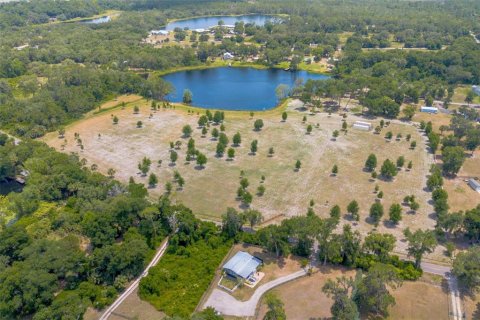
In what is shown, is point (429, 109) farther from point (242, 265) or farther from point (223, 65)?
point (223, 65)

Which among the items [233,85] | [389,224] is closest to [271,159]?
[389,224]

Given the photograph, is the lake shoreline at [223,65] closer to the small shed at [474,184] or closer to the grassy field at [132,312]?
the small shed at [474,184]

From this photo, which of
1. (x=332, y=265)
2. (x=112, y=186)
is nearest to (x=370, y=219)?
(x=332, y=265)

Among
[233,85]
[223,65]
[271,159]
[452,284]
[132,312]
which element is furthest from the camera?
[223,65]

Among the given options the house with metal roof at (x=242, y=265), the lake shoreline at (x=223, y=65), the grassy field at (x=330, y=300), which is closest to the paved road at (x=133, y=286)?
the house with metal roof at (x=242, y=265)

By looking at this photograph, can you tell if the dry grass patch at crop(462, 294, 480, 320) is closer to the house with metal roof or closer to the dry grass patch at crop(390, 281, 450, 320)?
the dry grass patch at crop(390, 281, 450, 320)

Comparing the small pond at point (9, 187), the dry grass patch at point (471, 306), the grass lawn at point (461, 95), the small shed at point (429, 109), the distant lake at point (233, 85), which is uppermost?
the grass lawn at point (461, 95)
